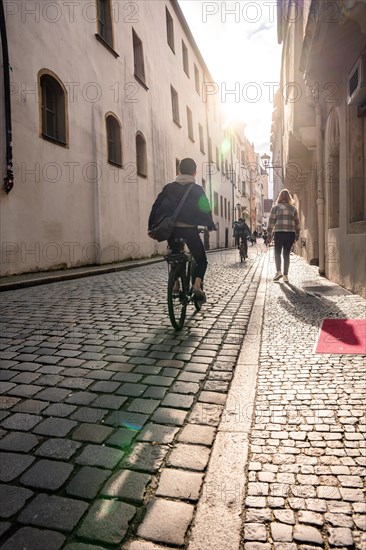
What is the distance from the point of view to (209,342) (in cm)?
407

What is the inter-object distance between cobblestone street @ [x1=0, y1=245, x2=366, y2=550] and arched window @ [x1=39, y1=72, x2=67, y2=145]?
740 cm

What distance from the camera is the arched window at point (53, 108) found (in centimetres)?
1016

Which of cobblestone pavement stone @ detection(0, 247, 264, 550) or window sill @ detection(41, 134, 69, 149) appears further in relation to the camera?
window sill @ detection(41, 134, 69, 149)

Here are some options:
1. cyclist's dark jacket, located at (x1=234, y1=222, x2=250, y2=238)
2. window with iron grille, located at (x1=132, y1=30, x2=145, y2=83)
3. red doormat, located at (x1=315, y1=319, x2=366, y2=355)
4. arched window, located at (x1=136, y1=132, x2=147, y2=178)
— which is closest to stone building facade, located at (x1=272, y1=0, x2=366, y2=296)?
red doormat, located at (x1=315, y1=319, x2=366, y2=355)

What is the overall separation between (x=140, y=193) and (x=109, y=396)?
44.4 feet

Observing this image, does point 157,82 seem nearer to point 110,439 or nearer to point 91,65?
point 91,65

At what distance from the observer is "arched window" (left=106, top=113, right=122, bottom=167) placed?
13664 mm

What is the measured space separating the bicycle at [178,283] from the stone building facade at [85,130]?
5.24 metres

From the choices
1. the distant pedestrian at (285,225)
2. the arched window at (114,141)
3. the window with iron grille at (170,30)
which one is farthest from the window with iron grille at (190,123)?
the distant pedestrian at (285,225)

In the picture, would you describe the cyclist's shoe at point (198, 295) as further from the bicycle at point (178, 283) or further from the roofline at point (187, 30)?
the roofline at point (187, 30)

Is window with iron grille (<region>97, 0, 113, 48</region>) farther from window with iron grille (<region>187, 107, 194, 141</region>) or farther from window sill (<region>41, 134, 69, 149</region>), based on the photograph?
window with iron grille (<region>187, 107, 194, 141</region>)

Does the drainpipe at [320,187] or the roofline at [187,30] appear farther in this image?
the roofline at [187,30]

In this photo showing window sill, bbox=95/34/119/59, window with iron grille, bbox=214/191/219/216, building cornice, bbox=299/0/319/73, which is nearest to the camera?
building cornice, bbox=299/0/319/73

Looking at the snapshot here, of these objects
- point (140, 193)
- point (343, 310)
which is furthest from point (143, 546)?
point (140, 193)
